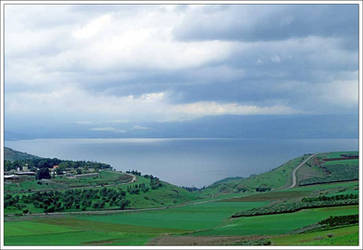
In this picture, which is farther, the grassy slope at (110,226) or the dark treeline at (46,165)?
the dark treeline at (46,165)

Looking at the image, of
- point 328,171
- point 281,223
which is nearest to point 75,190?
point 281,223

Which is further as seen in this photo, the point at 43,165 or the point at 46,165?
the point at 46,165

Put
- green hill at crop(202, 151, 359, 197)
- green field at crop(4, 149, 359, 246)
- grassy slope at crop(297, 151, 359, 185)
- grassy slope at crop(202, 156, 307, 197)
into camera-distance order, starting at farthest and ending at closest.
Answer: grassy slope at crop(202, 156, 307, 197)
green hill at crop(202, 151, 359, 197)
grassy slope at crop(297, 151, 359, 185)
green field at crop(4, 149, 359, 246)

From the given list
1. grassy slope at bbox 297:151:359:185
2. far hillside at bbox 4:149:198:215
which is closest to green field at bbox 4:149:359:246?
far hillside at bbox 4:149:198:215

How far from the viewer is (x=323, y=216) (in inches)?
891

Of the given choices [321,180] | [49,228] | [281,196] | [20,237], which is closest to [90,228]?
[49,228]

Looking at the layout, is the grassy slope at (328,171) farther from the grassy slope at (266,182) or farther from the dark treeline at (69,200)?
the dark treeline at (69,200)

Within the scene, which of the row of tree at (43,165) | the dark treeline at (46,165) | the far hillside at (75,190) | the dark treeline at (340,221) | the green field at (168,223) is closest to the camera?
the green field at (168,223)

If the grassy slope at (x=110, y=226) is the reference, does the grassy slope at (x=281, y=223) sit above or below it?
above

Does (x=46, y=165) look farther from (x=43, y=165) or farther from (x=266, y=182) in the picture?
(x=266, y=182)

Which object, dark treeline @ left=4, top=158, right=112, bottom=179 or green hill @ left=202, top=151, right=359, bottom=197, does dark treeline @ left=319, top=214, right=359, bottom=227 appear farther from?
dark treeline @ left=4, top=158, right=112, bottom=179

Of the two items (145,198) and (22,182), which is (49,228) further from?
(22,182)

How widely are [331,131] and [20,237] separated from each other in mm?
194505

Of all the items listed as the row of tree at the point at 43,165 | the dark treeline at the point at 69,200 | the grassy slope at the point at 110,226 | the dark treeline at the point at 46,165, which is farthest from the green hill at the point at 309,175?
the row of tree at the point at 43,165
